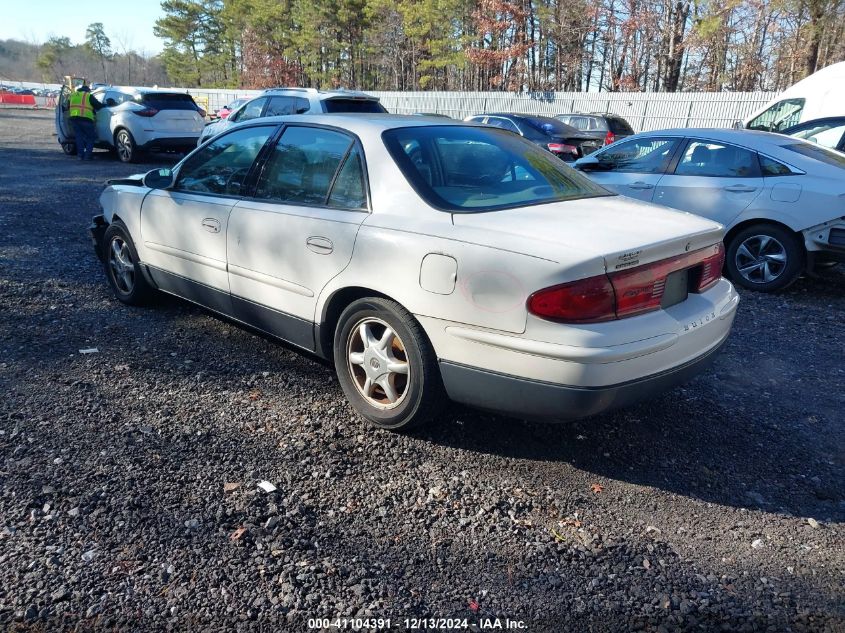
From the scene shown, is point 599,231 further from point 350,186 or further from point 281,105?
point 281,105

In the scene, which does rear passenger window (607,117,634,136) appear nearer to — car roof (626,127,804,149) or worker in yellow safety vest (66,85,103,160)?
car roof (626,127,804,149)

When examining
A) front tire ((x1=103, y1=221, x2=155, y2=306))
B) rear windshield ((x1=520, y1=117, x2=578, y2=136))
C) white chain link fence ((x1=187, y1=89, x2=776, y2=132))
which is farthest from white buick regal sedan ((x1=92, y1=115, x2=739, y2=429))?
white chain link fence ((x1=187, y1=89, x2=776, y2=132))

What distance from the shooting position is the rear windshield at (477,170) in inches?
130

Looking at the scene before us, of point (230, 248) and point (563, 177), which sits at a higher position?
point (563, 177)

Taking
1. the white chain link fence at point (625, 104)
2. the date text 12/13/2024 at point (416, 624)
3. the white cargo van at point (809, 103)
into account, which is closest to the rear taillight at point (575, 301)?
the date text 12/13/2024 at point (416, 624)

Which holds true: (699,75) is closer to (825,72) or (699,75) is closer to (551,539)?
(825,72)

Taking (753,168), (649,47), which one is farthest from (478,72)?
(753,168)

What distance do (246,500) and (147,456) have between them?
65 centimetres

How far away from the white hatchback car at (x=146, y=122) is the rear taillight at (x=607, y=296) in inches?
594

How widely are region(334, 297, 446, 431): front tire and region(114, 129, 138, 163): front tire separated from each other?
14.4m

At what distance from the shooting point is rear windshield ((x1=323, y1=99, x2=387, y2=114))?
12070mm

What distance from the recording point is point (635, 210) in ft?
11.2

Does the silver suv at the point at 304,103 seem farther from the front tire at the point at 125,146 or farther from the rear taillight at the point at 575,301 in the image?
the rear taillight at the point at 575,301

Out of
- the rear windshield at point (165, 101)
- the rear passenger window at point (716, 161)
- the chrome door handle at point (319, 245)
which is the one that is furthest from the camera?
the rear windshield at point (165, 101)
